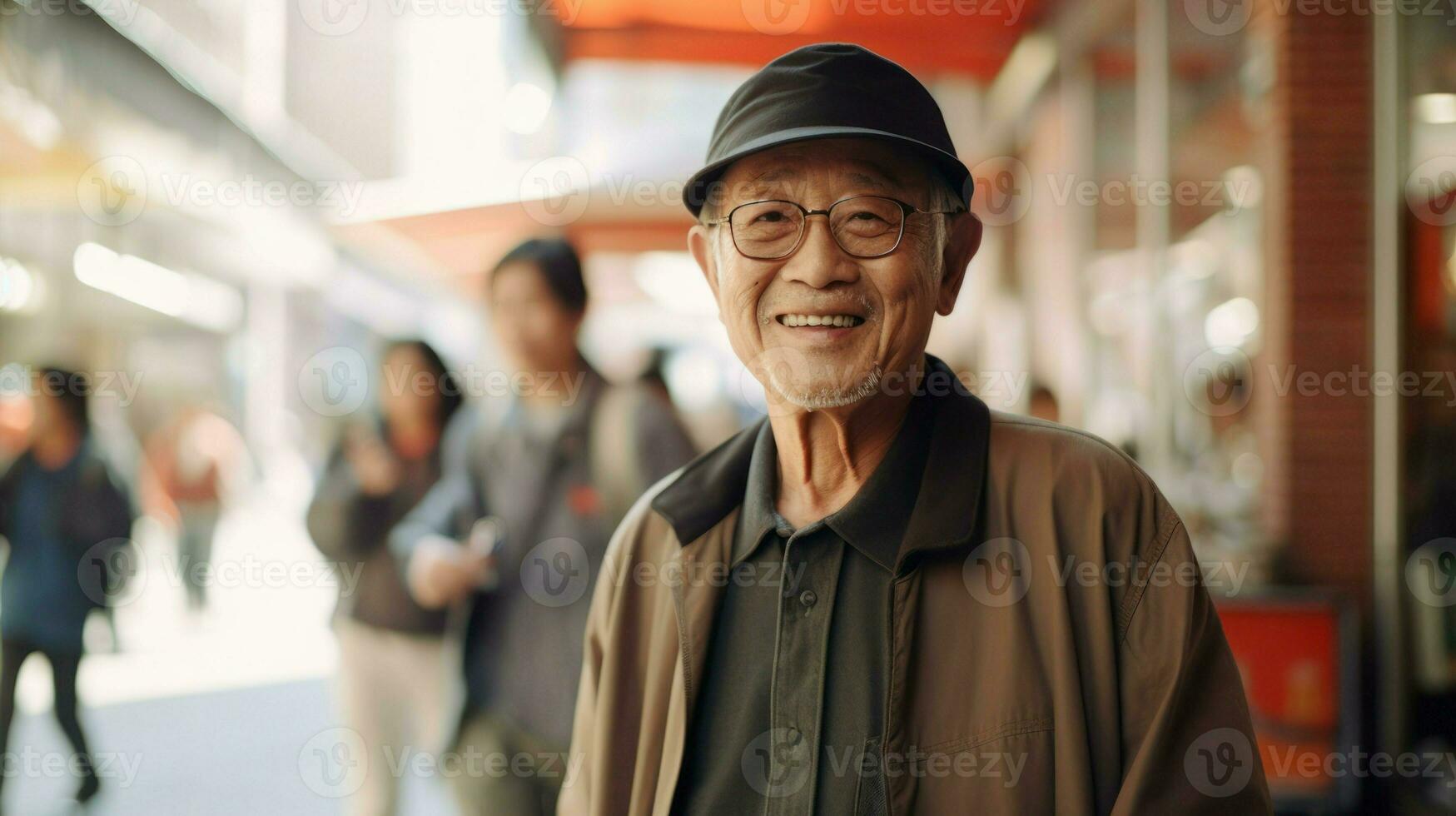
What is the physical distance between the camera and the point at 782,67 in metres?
1.33

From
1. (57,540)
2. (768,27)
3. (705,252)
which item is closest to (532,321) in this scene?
(705,252)

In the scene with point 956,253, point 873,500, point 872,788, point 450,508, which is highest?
point 956,253

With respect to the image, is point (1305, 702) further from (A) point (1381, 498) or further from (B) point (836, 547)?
(B) point (836, 547)

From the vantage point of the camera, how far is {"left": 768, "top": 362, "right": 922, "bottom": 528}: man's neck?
56.6 inches

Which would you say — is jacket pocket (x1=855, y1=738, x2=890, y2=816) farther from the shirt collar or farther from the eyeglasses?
the eyeglasses

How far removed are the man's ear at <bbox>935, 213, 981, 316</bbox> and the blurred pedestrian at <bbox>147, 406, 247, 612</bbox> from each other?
6834mm

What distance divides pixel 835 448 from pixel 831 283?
0.80 ft

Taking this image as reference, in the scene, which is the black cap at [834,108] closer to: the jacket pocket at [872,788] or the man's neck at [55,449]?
the jacket pocket at [872,788]

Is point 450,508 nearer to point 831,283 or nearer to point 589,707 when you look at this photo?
point 589,707

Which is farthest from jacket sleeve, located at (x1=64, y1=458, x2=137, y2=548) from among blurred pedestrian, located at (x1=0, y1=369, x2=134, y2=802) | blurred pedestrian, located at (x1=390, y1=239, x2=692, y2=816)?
blurred pedestrian, located at (x1=390, y1=239, x2=692, y2=816)

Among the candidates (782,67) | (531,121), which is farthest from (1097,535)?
(531,121)

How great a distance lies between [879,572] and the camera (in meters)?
1.34

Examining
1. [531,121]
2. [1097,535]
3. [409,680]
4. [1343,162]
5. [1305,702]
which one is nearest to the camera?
[1097,535]

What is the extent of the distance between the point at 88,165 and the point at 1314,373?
5800 mm
